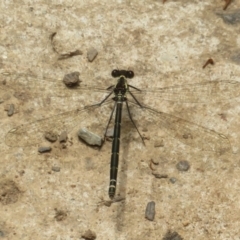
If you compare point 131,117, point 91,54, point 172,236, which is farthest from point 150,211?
point 91,54

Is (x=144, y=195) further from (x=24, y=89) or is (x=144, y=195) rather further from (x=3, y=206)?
(x=24, y=89)

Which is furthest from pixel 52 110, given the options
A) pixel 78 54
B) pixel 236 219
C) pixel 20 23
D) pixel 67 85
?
pixel 236 219

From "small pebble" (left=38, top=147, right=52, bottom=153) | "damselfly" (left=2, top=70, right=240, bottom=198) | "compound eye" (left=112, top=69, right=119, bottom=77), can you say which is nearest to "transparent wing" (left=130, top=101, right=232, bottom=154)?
"damselfly" (left=2, top=70, right=240, bottom=198)

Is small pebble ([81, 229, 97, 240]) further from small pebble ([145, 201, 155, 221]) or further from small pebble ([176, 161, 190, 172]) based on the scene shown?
small pebble ([176, 161, 190, 172])

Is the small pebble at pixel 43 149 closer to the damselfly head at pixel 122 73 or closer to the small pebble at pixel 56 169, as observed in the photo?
the small pebble at pixel 56 169

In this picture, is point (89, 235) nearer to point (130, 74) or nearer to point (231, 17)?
point (130, 74)

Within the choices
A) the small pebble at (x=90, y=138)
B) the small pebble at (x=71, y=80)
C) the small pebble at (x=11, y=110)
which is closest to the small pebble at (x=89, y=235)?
the small pebble at (x=90, y=138)
